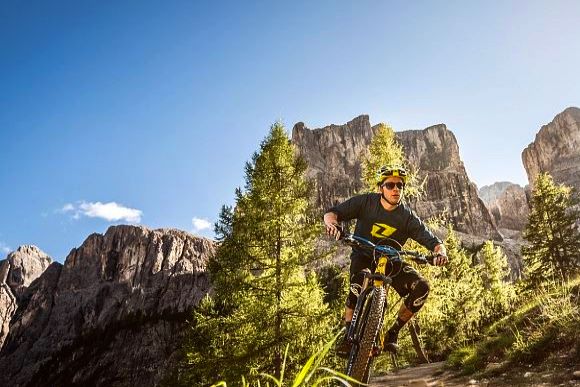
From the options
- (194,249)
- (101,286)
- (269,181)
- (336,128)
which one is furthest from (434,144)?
(269,181)

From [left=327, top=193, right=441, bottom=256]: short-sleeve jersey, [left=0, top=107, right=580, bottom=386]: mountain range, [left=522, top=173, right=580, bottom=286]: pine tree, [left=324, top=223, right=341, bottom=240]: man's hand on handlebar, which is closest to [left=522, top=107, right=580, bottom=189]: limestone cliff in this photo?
[left=0, top=107, right=580, bottom=386]: mountain range

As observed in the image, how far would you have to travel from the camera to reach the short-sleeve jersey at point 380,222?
5.07m

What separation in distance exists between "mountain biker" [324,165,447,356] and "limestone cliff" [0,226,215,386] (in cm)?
11085

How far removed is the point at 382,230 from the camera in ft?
16.6

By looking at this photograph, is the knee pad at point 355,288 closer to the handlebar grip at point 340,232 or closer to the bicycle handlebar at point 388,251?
the bicycle handlebar at point 388,251

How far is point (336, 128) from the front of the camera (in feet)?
580

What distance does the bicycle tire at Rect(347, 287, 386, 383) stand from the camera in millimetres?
4184

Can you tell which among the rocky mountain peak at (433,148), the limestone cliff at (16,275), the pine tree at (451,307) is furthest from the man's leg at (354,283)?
the limestone cliff at (16,275)

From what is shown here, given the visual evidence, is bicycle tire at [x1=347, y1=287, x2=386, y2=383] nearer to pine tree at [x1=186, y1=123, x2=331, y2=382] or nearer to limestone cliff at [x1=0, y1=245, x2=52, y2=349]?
pine tree at [x1=186, y1=123, x2=331, y2=382]

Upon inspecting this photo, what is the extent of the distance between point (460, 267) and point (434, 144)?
6200 inches

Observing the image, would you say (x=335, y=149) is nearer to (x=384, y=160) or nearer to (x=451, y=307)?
(x=384, y=160)

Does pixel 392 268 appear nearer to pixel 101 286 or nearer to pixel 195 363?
pixel 195 363

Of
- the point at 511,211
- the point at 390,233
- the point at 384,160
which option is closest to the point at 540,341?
the point at 390,233

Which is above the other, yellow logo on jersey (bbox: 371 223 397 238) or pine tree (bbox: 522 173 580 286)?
pine tree (bbox: 522 173 580 286)
